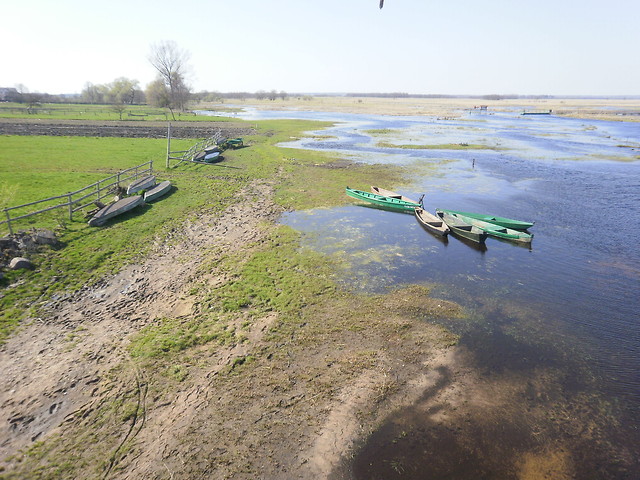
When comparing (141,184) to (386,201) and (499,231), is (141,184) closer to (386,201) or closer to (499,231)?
(386,201)

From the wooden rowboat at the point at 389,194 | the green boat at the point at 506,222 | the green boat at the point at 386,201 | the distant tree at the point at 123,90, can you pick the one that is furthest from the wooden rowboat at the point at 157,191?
the distant tree at the point at 123,90

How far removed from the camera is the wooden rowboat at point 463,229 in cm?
2000

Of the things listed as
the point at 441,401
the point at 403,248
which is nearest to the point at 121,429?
the point at 441,401

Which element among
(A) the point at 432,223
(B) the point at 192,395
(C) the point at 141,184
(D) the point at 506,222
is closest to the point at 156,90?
(C) the point at 141,184

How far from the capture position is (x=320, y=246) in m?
18.9

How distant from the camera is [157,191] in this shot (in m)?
24.3

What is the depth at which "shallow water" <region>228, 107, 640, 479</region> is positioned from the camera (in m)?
8.30

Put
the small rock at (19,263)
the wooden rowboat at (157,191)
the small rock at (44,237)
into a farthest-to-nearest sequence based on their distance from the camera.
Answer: the wooden rowboat at (157,191) → the small rock at (44,237) → the small rock at (19,263)

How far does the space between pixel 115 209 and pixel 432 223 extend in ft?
66.9

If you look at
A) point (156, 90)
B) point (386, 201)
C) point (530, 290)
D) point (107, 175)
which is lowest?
point (530, 290)

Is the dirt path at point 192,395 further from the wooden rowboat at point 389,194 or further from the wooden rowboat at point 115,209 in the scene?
the wooden rowboat at point 389,194

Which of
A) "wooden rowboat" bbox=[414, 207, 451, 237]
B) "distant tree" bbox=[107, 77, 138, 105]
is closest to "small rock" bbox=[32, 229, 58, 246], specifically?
"wooden rowboat" bbox=[414, 207, 451, 237]

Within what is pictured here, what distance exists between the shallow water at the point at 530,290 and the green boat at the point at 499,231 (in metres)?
0.63

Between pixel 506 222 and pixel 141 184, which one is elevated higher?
pixel 141 184
